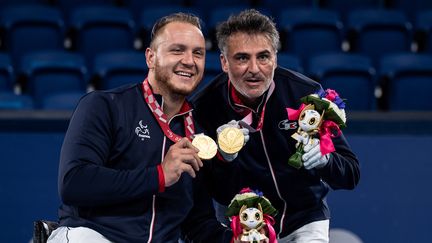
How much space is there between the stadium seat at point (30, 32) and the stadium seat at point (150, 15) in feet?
1.99

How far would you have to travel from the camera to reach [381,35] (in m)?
6.75

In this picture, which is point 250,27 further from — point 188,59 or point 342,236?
point 342,236

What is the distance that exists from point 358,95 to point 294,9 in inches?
43.2

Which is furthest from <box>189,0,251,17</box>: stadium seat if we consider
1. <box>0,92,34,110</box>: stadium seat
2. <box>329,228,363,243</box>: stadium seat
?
<box>329,228,363,243</box>: stadium seat

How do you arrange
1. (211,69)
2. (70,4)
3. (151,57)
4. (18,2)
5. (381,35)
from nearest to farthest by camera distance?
Answer: 1. (151,57)
2. (211,69)
3. (381,35)
4. (18,2)
5. (70,4)

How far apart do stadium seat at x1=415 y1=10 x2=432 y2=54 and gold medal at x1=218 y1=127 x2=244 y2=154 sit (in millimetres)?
3888

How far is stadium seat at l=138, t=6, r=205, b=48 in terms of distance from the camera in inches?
263

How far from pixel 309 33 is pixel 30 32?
6.77ft

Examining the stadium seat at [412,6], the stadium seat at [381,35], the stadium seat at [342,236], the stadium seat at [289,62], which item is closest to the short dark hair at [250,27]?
the stadium seat at [342,236]

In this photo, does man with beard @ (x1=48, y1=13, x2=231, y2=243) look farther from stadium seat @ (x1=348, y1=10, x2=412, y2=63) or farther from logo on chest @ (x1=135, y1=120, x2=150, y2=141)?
stadium seat @ (x1=348, y1=10, x2=412, y2=63)

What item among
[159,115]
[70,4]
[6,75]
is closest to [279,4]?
[70,4]

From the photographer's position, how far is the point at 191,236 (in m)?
3.54

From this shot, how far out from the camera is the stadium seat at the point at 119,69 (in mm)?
5832

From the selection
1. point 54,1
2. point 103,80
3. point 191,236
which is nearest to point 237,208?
point 191,236
